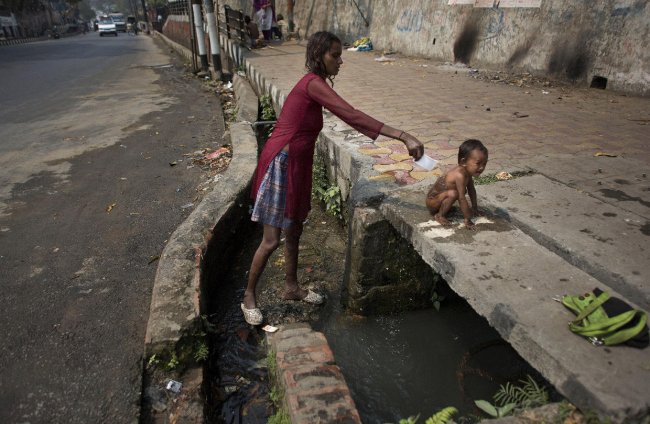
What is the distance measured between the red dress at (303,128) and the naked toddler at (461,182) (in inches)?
18.8

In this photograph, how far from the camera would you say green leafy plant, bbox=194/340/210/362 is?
242 cm

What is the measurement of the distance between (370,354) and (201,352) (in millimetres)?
1070

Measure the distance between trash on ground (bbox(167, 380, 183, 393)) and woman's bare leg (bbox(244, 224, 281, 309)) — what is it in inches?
30.0

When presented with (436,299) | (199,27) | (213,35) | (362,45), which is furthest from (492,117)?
(199,27)

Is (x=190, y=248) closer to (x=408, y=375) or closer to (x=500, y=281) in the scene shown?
(x=408, y=375)

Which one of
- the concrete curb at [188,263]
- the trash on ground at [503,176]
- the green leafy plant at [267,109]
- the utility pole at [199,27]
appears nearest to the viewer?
the concrete curb at [188,263]

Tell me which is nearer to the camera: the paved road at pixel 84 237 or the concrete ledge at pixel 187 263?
the paved road at pixel 84 237

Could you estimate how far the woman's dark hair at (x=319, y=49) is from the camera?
2285 millimetres

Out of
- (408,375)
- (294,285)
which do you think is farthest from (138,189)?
(408,375)

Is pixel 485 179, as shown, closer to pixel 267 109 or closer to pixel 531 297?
pixel 531 297

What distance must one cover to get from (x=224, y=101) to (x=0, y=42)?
30.9 m

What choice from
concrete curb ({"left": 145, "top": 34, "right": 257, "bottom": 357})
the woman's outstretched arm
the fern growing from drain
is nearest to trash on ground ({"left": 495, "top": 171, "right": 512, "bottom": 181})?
the woman's outstretched arm

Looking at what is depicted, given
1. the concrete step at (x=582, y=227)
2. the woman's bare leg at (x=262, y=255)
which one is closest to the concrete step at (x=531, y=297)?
the concrete step at (x=582, y=227)

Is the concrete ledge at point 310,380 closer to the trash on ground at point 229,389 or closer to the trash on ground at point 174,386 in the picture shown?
the trash on ground at point 229,389
